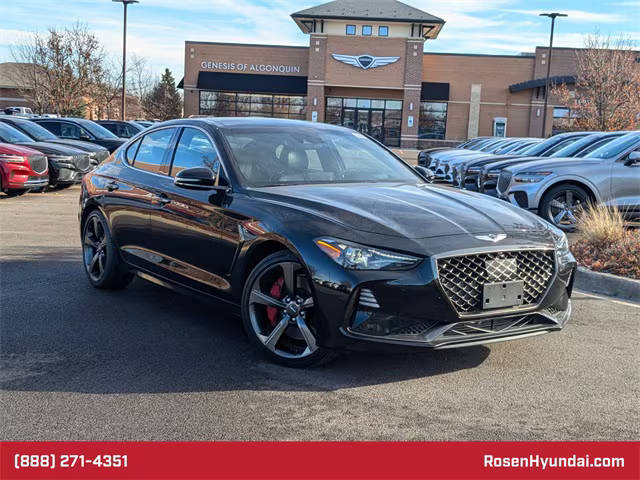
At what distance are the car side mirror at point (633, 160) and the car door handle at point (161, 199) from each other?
Answer: 26.5ft

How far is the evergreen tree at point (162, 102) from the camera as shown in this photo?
65.6 metres

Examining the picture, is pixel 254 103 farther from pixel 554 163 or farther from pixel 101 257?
pixel 101 257

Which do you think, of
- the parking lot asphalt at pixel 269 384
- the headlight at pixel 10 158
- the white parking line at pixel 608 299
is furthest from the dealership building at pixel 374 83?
the parking lot asphalt at pixel 269 384

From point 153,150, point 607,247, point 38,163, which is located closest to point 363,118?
point 38,163

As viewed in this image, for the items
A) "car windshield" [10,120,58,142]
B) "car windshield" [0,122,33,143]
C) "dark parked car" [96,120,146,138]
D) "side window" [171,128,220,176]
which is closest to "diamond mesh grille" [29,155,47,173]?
"car windshield" [0,122,33,143]

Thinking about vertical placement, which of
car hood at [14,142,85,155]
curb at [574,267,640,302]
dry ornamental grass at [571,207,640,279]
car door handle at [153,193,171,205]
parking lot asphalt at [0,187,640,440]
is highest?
car door handle at [153,193,171,205]

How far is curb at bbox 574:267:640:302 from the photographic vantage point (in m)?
7.32

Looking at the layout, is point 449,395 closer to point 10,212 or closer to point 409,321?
point 409,321

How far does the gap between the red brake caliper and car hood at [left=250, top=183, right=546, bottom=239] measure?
16.6 inches

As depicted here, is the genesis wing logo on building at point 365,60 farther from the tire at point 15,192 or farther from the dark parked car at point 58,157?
the tire at point 15,192

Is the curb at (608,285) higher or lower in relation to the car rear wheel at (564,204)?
lower

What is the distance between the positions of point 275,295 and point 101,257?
9.42 feet

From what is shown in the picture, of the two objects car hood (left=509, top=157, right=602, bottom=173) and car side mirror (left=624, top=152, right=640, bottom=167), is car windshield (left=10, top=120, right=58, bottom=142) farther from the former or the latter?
car side mirror (left=624, top=152, right=640, bottom=167)

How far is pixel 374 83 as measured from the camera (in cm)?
5372
